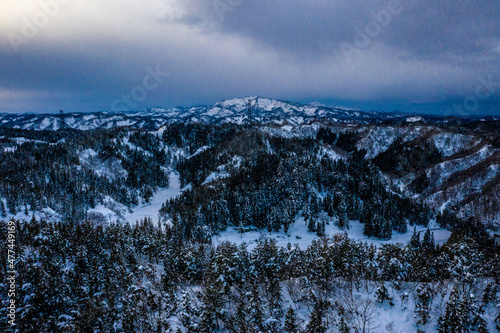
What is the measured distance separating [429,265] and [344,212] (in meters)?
97.2

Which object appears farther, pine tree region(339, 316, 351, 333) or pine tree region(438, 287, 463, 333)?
pine tree region(339, 316, 351, 333)

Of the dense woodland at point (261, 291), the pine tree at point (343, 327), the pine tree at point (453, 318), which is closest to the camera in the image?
the pine tree at point (453, 318)

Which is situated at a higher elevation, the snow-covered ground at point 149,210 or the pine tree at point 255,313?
the pine tree at point 255,313

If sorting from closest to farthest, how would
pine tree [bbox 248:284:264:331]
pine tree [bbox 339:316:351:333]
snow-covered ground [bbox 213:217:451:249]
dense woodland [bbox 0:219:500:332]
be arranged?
pine tree [bbox 339:316:351:333] < dense woodland [bbox 0:219:500:332] < pine tree [bbox 248:284:264:331] < snow-covered ground [bbox 213:217:451:249]

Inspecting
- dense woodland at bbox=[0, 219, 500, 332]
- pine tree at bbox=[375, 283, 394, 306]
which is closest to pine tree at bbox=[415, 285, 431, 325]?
dense woodland at bbox=[0, 219, 500, 332]

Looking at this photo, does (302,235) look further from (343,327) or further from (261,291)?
(343,327)

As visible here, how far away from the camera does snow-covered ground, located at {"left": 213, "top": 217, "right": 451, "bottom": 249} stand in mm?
112744

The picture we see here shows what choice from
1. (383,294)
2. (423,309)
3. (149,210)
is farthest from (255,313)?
(149,210)

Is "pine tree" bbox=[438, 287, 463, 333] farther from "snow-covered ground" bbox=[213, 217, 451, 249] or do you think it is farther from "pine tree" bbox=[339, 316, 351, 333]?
"snow-covered ground" bbox=[213, 217, 451, 249]

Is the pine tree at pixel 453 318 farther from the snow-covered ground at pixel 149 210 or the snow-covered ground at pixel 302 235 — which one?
the snow-covered ground at pixel 149 210

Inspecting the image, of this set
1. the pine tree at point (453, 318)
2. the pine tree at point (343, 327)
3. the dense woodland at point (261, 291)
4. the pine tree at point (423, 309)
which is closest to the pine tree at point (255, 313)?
the dense woodland at point (261, 291)

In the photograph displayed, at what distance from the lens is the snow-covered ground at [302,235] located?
112744 millimetres

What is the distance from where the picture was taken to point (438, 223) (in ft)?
475

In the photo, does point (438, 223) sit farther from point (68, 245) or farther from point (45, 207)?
point (45, 207)
